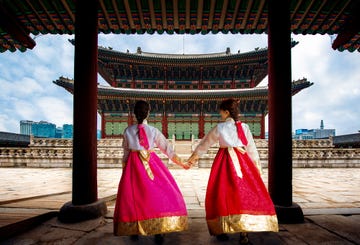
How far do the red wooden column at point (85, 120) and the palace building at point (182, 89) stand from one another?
1425 centimetres

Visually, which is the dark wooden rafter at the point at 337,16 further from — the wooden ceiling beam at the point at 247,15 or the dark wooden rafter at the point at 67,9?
the dark wooden rafter at the point at 67,9

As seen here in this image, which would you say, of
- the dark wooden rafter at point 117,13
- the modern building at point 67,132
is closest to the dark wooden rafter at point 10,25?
the dark wooden rafter at point 117,13

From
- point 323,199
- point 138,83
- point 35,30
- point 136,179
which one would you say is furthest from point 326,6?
point 138,83

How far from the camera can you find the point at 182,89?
1938cm

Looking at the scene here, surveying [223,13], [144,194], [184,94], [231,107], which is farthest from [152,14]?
[184,94]

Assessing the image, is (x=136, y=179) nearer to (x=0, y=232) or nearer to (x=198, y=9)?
(x=0, y=232)

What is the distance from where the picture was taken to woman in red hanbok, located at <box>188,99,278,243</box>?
192 cm

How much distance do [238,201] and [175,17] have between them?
3.30m

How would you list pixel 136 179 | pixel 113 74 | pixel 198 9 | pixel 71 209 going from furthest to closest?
A: pixel 113 74 < pixel 198 9 < pixel 71 209 < pixel 136 179

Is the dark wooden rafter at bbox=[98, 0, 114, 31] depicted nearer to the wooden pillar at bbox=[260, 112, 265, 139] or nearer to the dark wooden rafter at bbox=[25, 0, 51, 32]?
the dark wooden rafter at bbox=[25, 0, 51, 32]

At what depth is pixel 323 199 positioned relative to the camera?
13.3 ft

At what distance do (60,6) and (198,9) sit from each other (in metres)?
2.35

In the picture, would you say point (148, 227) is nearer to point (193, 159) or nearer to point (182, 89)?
point (193, 159)

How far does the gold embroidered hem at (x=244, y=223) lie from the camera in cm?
189
